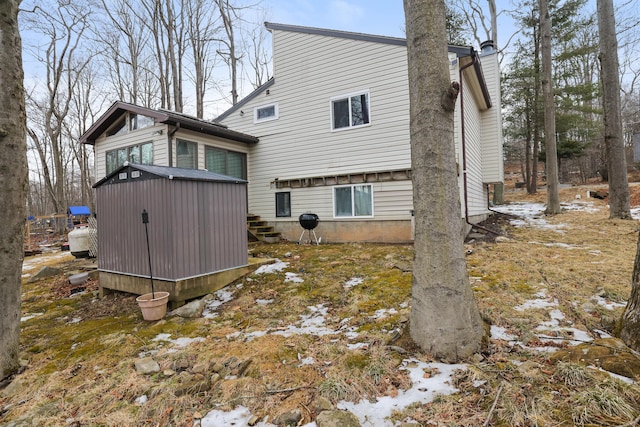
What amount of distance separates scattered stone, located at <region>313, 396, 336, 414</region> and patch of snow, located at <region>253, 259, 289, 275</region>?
4174mm

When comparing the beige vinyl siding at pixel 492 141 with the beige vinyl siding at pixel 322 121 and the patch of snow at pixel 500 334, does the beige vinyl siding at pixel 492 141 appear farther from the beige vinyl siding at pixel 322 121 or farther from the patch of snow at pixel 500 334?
the patch of snow at pixel 500 334

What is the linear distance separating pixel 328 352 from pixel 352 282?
7.72ft

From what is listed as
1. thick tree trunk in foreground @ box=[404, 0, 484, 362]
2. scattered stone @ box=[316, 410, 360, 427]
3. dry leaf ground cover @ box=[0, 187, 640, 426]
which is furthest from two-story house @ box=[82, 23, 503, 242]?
scattered stone @ box=[316, 410, 360, 427]

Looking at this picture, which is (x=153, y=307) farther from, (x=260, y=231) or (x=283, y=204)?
(x=283, y=204)

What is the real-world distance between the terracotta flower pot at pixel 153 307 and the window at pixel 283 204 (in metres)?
6.46

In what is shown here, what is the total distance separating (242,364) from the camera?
2928 mm

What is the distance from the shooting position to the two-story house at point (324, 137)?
8.96m

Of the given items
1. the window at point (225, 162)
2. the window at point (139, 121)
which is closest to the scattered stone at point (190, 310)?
the window at point (225, 162)

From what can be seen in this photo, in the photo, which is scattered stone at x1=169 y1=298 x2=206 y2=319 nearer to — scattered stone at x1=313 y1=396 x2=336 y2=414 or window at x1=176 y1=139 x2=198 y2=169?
scattered stone at x1=313 y1=396 x2=336 y2=414

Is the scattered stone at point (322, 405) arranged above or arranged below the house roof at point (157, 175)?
below

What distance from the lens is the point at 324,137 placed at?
33.2ft

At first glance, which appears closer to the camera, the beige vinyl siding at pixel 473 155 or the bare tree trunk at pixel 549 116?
the beige vinyl siding at pixel 473 155

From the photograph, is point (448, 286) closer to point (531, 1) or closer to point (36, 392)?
point (36, 392)

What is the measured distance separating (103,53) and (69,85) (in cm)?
303
